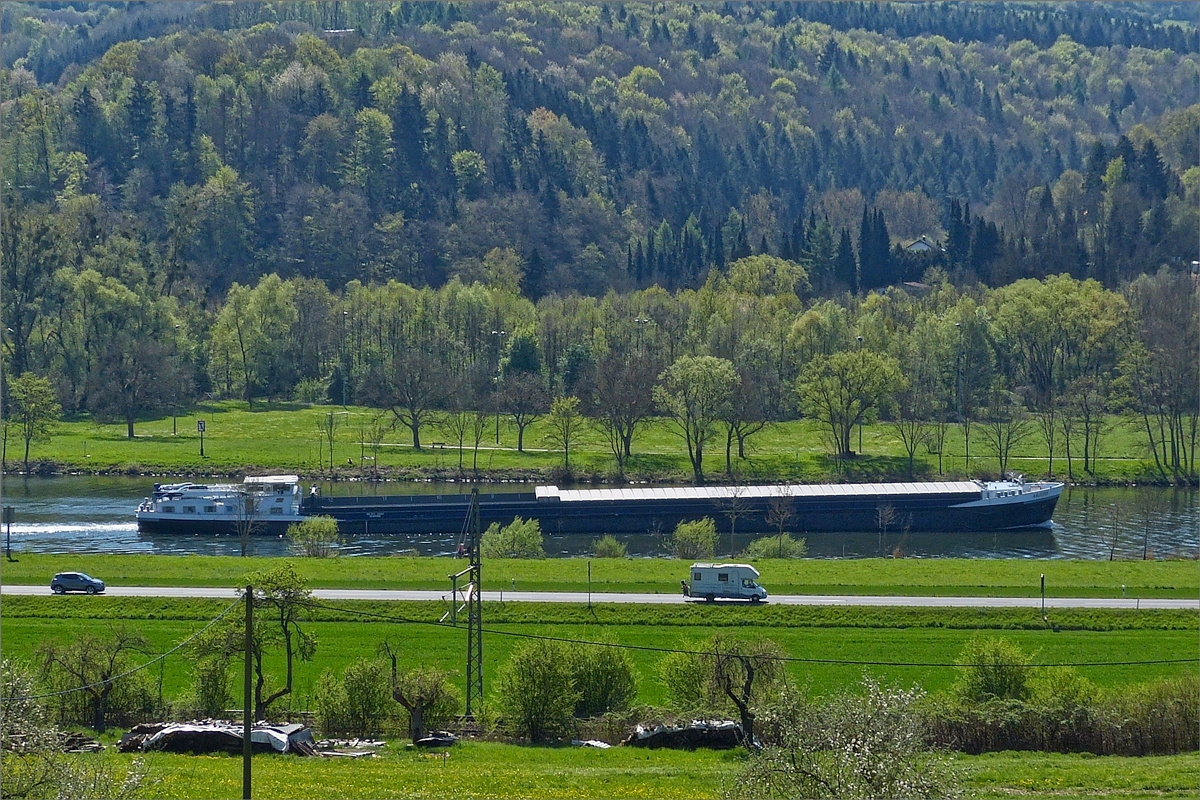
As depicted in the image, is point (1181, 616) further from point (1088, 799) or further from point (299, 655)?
point (299, 655)

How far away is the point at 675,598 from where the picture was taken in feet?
167

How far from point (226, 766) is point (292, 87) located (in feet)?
552

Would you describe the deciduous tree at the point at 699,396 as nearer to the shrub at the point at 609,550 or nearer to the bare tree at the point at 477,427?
the bare tree at the point at 477,427

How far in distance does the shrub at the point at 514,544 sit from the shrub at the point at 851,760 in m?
36.6

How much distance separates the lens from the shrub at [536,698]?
118 ft

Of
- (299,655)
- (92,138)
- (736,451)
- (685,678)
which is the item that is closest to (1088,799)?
(685,678)

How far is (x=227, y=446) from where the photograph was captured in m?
95.7

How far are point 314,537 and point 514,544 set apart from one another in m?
9.10

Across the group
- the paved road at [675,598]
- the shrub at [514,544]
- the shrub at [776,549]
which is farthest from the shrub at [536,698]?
the shrub at [776,549]

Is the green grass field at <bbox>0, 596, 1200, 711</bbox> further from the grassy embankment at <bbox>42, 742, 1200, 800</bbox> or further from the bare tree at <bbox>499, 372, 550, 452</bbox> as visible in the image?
the bare tree at <bbox>499, 372, 550, 452</bbox>

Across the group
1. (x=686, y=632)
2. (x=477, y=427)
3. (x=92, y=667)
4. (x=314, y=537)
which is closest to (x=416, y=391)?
(x=477, y=427)

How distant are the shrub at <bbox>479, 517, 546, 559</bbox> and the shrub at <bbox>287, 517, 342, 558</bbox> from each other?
7317 millimetres

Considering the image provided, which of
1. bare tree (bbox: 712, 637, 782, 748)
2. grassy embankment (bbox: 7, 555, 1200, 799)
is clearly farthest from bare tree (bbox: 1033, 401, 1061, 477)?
bare tree (bbox: 712, 637, 782, 748)

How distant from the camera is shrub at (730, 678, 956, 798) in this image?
78.0ft
